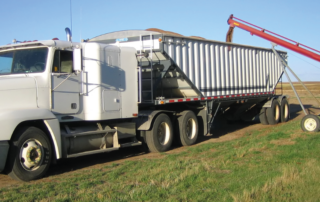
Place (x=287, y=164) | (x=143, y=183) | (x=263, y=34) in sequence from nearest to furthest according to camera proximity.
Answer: (x=143, y=183) < (x=287, y=164) < (x=263, y=34)

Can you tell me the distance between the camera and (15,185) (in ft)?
21.0

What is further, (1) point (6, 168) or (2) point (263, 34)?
(2) point (263, 34)

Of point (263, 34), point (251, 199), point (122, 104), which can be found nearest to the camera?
point (251, 199)

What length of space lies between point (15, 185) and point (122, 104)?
3430 mm

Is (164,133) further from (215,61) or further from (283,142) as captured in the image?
(215,61)

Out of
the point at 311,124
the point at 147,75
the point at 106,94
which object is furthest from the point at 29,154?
the point at 311,124

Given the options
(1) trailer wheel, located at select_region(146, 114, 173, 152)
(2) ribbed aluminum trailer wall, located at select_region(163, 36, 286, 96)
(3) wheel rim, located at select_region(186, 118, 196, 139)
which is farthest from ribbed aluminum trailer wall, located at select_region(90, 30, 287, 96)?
(1) trailer wheel, located at select_region(146, 114, 173, 152)

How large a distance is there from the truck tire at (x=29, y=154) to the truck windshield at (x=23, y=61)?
53.2 inches

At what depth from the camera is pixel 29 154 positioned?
22.4 ft

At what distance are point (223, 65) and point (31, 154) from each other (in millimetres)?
8496

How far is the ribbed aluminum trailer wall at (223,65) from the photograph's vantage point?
36.9 ft

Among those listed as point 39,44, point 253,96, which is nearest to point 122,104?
point 39,44

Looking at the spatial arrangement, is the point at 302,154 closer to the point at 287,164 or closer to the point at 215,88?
the point at 287,164

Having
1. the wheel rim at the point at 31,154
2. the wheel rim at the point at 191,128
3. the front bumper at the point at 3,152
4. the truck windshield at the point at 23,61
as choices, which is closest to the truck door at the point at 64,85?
the truck windshield at the point at 23,61
